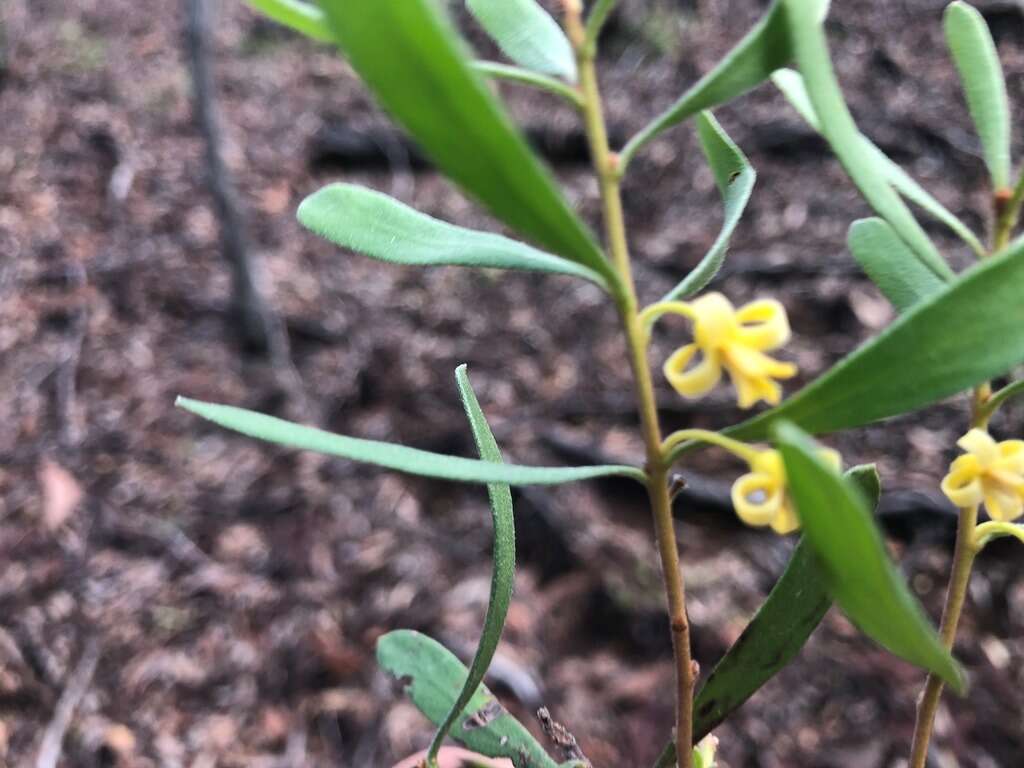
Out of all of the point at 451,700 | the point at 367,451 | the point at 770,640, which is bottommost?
the point at 451,700

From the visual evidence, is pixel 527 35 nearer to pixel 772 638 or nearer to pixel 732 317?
pixel 732 317

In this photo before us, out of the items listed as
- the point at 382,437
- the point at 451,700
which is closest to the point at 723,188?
the point at 451,700

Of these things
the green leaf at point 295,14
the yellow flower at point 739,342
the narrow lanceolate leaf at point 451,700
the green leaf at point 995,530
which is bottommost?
the narrow lanceolate leaf at point 451,700

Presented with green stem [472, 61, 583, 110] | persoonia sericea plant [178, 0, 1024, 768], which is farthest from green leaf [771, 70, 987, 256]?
green stem [472, 61, 583, 110]

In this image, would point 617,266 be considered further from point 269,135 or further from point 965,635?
point 269,135

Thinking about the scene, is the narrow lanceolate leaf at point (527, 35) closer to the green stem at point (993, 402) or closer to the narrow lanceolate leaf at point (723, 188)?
the narrow lanceolate leaf at point (723, 188)

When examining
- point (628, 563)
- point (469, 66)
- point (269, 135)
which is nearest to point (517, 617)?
point (628, 563)

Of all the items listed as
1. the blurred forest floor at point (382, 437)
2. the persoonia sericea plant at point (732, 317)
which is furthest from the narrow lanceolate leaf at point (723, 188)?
the blurred forest floor at point (382, 437)
